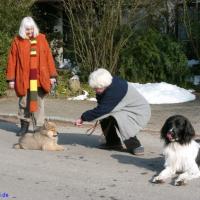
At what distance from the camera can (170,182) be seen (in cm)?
692

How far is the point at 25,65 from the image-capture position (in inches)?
379

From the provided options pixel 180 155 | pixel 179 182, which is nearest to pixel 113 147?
pixel 180 155

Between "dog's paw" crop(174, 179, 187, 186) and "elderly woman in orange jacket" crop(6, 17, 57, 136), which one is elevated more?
"elderly woman in orange jacket" crop(6, 17, 57, 136)

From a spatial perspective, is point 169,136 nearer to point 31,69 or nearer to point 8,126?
point 31,69

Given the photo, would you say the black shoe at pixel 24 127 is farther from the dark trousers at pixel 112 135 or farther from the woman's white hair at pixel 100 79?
the woman's white hair at pixel 100 79

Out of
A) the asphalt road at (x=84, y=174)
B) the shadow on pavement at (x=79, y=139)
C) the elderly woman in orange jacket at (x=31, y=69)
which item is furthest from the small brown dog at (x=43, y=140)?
the elderly woman in orange jacket at (x=31, y=69)

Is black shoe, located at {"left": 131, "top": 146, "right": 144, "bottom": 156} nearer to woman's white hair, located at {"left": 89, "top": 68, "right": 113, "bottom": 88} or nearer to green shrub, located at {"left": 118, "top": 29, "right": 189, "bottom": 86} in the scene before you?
woman's white hair, located at {"left": 89, "top": 68, "right": 113, "bottom": 88}

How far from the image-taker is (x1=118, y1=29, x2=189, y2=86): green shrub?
16234 mm

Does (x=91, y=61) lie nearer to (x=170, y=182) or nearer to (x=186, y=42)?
(x=186, y=42)

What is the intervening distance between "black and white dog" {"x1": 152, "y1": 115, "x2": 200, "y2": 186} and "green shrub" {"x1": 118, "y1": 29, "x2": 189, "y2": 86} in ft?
30.5

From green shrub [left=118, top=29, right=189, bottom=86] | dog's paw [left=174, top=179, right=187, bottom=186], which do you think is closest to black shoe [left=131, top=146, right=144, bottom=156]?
dog's paw [left=174, top=179, right=187, bottom=186]

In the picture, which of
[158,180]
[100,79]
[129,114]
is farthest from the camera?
[129,114]

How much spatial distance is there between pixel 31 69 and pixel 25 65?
0.12 metres

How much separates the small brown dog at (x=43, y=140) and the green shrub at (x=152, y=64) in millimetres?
7682
